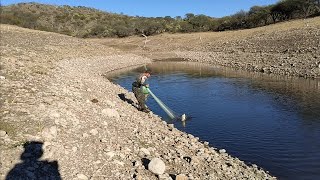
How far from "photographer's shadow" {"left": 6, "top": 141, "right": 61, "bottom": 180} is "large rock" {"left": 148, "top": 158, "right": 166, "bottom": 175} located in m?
2.26

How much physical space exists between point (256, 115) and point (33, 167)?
1348 cm

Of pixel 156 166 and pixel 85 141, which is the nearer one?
pixel 156 166

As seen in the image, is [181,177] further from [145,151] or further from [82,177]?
[82,177]

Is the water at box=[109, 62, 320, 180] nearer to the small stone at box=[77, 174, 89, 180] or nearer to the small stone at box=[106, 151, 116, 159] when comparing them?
the small stone at box=[106, 151, 116, 159]

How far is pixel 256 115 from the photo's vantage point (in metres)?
20.1

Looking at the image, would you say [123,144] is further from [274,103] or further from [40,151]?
[274,103]

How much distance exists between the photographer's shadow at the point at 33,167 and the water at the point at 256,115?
6.53 metres

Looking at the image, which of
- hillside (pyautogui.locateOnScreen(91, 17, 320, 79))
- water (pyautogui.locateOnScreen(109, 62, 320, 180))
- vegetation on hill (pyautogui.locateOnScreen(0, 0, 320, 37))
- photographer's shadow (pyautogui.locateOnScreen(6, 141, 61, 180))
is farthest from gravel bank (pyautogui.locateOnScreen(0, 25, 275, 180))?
vegetation on hill (pyautogui.locateOnScreen(0, 0, 320, 37))

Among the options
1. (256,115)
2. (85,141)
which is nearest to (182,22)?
(256,115)

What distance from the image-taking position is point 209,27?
294 feet

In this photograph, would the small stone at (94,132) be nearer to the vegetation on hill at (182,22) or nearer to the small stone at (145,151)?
the small stone at (145,151)

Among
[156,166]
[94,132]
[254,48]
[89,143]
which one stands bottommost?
[156,166]

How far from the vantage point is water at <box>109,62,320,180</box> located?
13.5 metres

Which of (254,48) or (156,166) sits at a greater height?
(254,48)
